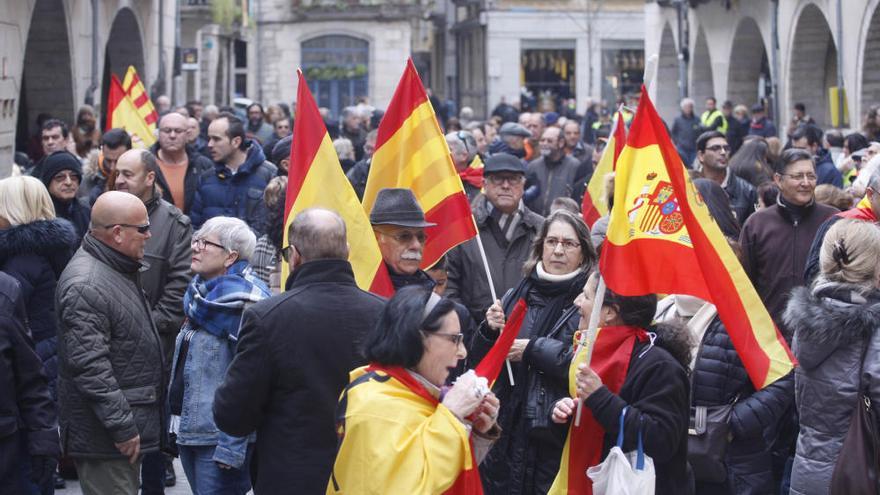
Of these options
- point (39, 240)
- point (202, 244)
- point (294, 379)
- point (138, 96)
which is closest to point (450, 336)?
point (294, 379)

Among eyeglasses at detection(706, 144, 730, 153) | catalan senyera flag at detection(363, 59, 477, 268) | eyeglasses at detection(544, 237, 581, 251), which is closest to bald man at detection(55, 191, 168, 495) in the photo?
catalan senyera flag at detection(363, 59, 477, 268)

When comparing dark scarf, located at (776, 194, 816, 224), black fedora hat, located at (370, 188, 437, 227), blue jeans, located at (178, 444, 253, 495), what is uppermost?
dark scarf, located at (776, 194, 816, 224)

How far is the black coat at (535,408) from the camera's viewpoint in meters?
5.71

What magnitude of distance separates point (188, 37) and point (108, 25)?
14266 millimetres

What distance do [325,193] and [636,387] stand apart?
1.83 meters

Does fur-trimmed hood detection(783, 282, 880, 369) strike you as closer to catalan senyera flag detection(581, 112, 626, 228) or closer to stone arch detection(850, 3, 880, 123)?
catalan senyera flag detection(581, 112, 626, 228)

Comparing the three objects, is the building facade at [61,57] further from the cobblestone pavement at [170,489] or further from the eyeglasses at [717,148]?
the eyeglasses at [717,148]

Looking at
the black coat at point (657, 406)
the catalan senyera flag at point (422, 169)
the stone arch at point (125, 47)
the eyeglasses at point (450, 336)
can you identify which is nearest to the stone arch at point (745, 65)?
the stone arch at point (125, 47)

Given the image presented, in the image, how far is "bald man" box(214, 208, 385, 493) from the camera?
5062 millimetres

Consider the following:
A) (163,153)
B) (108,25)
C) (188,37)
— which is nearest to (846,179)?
(163,153)

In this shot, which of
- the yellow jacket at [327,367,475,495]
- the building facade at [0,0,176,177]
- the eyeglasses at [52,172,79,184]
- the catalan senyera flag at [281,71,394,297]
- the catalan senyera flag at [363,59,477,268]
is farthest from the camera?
the building facade at [0,0,176,177]

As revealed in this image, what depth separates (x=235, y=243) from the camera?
675 centimetres

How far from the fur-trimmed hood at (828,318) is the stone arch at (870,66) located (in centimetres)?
1469

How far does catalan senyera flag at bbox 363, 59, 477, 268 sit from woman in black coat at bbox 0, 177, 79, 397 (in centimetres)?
152
